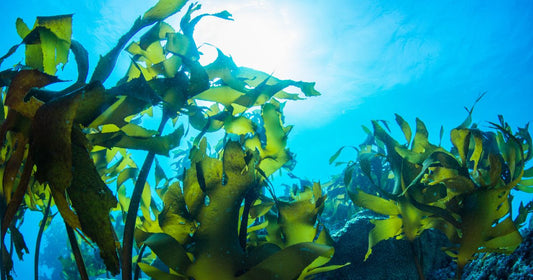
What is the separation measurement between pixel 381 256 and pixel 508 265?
1.96ft

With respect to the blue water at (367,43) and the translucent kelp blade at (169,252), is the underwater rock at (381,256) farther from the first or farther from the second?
the blue water at (367,43)

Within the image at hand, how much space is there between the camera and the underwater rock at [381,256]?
1.52 m

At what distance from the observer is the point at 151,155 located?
36.2 inches

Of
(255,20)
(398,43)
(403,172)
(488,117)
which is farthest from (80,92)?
(488,117)

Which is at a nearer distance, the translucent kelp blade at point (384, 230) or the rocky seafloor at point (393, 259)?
the translucent kelp blade at point (384, 230)

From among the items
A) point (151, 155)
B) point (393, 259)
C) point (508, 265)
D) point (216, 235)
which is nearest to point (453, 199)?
point (508, 265)

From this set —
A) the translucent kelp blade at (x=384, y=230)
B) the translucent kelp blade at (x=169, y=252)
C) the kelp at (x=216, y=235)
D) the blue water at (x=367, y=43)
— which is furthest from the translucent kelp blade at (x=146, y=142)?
the blue water at (x=367, y=43)

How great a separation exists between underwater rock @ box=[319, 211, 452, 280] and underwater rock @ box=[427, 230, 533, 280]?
217 mm

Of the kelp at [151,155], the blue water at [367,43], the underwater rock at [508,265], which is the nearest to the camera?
the kelp at [151,155]

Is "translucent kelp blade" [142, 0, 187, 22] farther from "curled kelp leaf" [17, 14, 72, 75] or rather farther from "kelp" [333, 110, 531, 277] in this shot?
"kelp" [333, 110, 531, 277]

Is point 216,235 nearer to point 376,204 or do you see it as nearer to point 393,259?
point 376,204

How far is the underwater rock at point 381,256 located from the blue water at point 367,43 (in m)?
8.83

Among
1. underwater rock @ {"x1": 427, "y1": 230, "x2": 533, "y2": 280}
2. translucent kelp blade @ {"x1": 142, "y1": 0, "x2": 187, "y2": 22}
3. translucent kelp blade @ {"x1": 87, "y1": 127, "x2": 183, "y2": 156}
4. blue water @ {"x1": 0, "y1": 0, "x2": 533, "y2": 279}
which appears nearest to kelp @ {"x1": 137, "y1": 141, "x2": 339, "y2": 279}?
translucent kelp blade @ {"x1": 87, "y1": 127, "x2": 183, "y2": 156}

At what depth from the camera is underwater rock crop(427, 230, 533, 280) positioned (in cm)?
109
